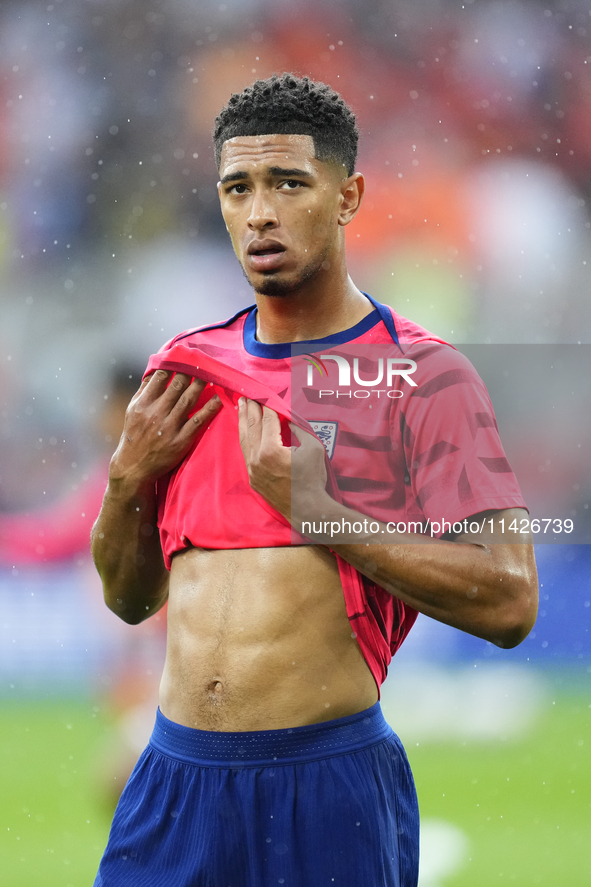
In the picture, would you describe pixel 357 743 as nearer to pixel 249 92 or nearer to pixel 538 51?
pixel 249 92

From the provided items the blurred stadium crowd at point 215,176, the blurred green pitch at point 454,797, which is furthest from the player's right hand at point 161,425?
the blurred stadium crowd at point 215,176

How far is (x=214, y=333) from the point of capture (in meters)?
1.49

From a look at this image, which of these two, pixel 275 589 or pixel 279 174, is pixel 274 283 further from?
pixel 275 589

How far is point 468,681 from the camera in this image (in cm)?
422

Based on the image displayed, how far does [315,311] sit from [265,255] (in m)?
0.12

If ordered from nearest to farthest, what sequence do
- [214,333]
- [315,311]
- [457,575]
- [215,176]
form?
[457,575] < [315,311] < [214,333] < [215,176]

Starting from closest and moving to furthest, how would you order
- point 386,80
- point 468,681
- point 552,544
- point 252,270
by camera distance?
1. point 252,270
2. point 468,681
3. point 552,544
4. point 386,80

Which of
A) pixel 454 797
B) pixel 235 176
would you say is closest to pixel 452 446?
pixel 235 176

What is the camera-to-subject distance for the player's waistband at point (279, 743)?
3.95 feet

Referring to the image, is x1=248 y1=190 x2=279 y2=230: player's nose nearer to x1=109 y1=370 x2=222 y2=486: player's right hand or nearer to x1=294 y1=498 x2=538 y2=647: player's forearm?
x1=109 y1=370 x2=222 y2=486: player's right hand

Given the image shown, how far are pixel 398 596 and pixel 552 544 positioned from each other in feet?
12.5

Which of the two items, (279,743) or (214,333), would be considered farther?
(214,333)

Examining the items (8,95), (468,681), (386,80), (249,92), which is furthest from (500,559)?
(8,95)

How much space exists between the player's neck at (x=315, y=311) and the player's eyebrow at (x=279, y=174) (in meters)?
0.16
